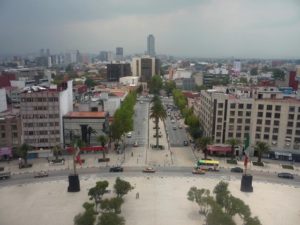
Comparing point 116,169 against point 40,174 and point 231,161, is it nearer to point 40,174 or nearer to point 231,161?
point 40,174

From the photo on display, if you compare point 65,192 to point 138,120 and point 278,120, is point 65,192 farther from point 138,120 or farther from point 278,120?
point 138,120

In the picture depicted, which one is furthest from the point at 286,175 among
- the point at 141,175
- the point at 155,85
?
the point at 155,85

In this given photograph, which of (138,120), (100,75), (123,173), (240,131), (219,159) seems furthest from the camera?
(100,75)

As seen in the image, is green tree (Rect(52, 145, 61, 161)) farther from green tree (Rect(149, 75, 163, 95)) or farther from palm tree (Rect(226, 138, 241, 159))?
green tree (Rect(149, 75, 163, 95))

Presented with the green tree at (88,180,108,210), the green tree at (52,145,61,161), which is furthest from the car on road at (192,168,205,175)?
the green tree at (52,145,61,161)

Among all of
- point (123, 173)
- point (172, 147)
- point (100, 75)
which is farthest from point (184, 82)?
point (123, 173)
